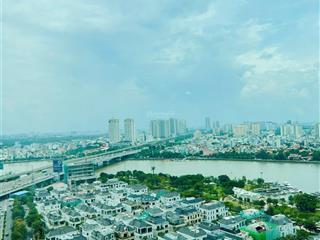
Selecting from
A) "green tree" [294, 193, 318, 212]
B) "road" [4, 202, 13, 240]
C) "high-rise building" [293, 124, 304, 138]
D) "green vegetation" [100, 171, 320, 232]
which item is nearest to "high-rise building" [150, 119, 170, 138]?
"high-rise building" [293, 124, 304, 138]

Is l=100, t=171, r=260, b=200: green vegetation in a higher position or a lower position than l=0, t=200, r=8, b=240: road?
higher

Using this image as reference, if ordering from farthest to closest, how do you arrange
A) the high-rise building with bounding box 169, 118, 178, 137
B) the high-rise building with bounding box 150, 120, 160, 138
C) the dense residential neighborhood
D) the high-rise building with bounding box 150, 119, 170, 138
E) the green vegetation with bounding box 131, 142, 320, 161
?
the high-rise building with bounding box 169, 118, 178, 137 < the high-rise building with bounding box 150, 119, 170, 138 < the high-rise building with bounding box 150, 120, 160, 138 < the green vegetation with bounding box 131, 142, 320, 161 < the dense residential neighborhood

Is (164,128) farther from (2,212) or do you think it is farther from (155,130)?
(2,212)

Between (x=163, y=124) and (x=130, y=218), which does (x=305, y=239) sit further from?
(x=163, y=124)

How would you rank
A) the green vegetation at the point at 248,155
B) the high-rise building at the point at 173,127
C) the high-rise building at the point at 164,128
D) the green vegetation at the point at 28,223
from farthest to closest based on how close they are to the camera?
the high-rise building at the point at 173,127 → the high-rise building at the point at 164,128 → the green vegetation at the point at 248,155 → the green vegetation at the point at 28,223

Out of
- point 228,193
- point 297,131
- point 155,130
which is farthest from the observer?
point 155,130

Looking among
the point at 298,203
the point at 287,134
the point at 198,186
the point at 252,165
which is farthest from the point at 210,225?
the point at 287,134

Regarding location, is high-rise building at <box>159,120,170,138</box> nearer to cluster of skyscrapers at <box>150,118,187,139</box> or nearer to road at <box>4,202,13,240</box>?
cluster of skyscrapers at <box>150,118,187,139</box>

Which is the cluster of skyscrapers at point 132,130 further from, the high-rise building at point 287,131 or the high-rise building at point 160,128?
the high-rise building at point 287,131

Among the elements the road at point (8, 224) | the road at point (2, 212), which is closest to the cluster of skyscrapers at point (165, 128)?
the road at point (2, 212)

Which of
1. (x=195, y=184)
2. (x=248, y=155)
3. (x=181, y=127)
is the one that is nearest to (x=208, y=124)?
(x=181, y=127)
